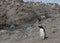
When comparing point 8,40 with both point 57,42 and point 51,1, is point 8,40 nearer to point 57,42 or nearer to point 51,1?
point 57,42

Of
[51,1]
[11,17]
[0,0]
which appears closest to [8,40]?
[11,17]

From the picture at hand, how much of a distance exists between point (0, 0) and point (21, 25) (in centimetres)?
505

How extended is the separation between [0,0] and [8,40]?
27.0 ft

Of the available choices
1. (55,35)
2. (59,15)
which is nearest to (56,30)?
(55,35)

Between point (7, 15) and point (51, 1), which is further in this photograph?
point (51, 1)

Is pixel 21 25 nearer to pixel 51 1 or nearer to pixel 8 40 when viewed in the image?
pixel 8 40

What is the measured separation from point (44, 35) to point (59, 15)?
5.87 m

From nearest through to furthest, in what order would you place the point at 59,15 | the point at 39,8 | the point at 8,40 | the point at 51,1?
1. the point at 8,40
2. the point at 59,15
3. the point at 39,8
4. the point at 51,1

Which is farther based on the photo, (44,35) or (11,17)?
(11,17)

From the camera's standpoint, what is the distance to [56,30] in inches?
555

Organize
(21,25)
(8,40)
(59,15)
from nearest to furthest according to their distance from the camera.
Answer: (8,40), (21,25), (59,15)

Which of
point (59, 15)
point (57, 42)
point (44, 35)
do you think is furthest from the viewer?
point (59, 15)

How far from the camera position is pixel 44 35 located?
41.1ft

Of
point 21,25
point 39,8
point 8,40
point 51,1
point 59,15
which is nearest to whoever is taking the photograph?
point 8,40
